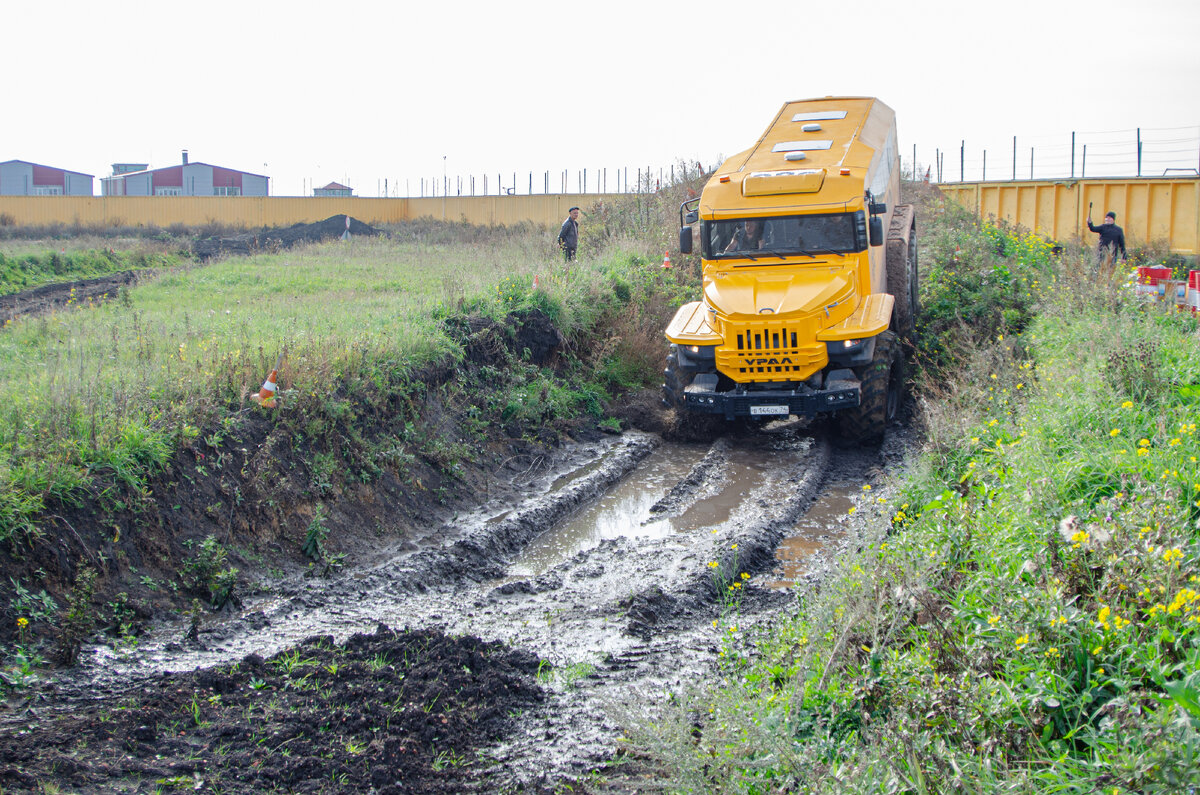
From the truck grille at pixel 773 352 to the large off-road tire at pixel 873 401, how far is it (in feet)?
1.83

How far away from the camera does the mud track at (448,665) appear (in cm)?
387

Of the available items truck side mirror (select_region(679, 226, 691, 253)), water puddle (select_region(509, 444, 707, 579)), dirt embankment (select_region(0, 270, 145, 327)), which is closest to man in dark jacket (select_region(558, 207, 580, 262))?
truck side mirror (select_region(679, 226, 691, 253))

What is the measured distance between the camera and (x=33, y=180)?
63.4m

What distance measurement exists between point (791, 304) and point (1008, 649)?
6198 mm

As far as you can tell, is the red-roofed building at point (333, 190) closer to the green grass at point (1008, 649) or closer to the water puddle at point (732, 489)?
the water puddle at point (732, 489)

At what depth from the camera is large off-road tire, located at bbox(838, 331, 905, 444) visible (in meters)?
9.37

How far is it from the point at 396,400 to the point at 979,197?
19846 mm

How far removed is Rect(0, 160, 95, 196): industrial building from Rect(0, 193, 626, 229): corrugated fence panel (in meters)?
29.1

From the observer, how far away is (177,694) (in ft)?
14.4

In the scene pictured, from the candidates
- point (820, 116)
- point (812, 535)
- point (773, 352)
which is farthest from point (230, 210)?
point (812, 535)

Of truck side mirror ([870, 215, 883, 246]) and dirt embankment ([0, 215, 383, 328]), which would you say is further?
dirt embankment ([0, 215, 383, 328])

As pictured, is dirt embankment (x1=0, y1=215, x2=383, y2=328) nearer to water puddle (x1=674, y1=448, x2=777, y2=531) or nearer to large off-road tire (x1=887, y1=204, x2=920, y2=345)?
water puddle (x1=674, y1=448, x2=777, y2=531)

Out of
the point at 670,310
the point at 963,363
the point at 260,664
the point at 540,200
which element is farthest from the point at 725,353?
the point at 540,200

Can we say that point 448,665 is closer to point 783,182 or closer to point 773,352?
point 773,352
